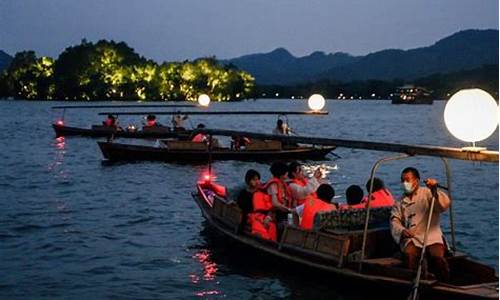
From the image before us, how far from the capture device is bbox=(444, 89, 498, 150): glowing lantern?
9.55 m

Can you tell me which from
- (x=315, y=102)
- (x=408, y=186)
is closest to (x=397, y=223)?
(x=408, y=186)

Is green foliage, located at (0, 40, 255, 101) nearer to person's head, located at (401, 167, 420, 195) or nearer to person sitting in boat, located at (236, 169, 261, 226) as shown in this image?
person sitting in boat, located at (236, 169, 261, 226)

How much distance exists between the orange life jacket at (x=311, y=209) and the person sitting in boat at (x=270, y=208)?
57.4 inches

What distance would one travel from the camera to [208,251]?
58.6 ft

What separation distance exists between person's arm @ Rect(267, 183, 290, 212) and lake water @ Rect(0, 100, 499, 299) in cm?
113

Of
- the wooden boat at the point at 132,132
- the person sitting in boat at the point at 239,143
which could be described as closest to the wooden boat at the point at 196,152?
the person sitting in boat at the point at 239,143

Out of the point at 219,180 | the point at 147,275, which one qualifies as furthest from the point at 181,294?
the point at 219,180

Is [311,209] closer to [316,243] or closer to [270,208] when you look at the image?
[316,243]

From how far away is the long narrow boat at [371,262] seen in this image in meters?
11.4

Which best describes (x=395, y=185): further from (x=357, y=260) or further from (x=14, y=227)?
(x=357, y=260)

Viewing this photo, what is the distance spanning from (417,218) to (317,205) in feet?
8.19

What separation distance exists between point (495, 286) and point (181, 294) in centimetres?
614

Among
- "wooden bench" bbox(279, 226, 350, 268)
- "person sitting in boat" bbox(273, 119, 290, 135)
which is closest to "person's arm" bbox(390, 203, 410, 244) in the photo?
"wooden bench" bbox(279, 226, 350, 268)

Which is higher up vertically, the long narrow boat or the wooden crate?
the wooden crate
